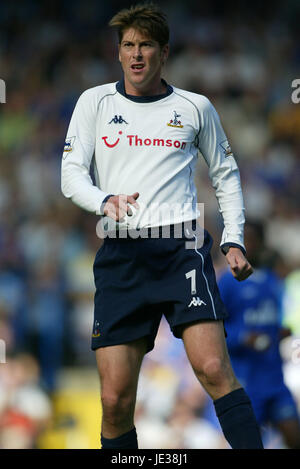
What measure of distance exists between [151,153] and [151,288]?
0.62 m

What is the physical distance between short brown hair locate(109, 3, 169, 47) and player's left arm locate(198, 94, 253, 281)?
379 millimetres

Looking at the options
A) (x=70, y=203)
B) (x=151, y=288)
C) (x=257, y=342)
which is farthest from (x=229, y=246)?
(x=70, y=203)

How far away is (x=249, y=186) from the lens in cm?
1047

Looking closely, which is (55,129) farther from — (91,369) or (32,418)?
(32,418)

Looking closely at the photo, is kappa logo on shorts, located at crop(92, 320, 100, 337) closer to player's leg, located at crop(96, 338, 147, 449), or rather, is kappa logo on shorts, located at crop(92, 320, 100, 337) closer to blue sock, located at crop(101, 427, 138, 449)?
player's leg, located at crop(96, 338, 147, 449)

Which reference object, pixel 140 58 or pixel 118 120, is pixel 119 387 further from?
pixel 140 58

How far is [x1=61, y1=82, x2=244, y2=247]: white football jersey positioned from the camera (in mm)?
3943

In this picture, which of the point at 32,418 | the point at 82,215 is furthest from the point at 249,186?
the point at 32,418

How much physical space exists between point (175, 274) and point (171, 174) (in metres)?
0.46

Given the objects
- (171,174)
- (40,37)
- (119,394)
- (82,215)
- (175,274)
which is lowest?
(119,394)

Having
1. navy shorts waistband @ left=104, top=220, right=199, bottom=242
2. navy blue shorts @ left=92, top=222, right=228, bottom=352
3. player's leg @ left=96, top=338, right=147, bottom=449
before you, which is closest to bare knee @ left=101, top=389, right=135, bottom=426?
player's leg @ left=96, top=338, right=147, bottom=449

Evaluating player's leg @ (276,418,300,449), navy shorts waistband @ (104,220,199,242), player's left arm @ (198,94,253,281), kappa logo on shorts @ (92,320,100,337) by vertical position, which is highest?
player's left arm @ (198,94,253,281)

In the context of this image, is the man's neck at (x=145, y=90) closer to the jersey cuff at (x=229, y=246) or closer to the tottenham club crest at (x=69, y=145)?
the tottenham club crest at (x=69, y=145)

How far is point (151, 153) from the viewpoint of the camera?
396 centimetres
